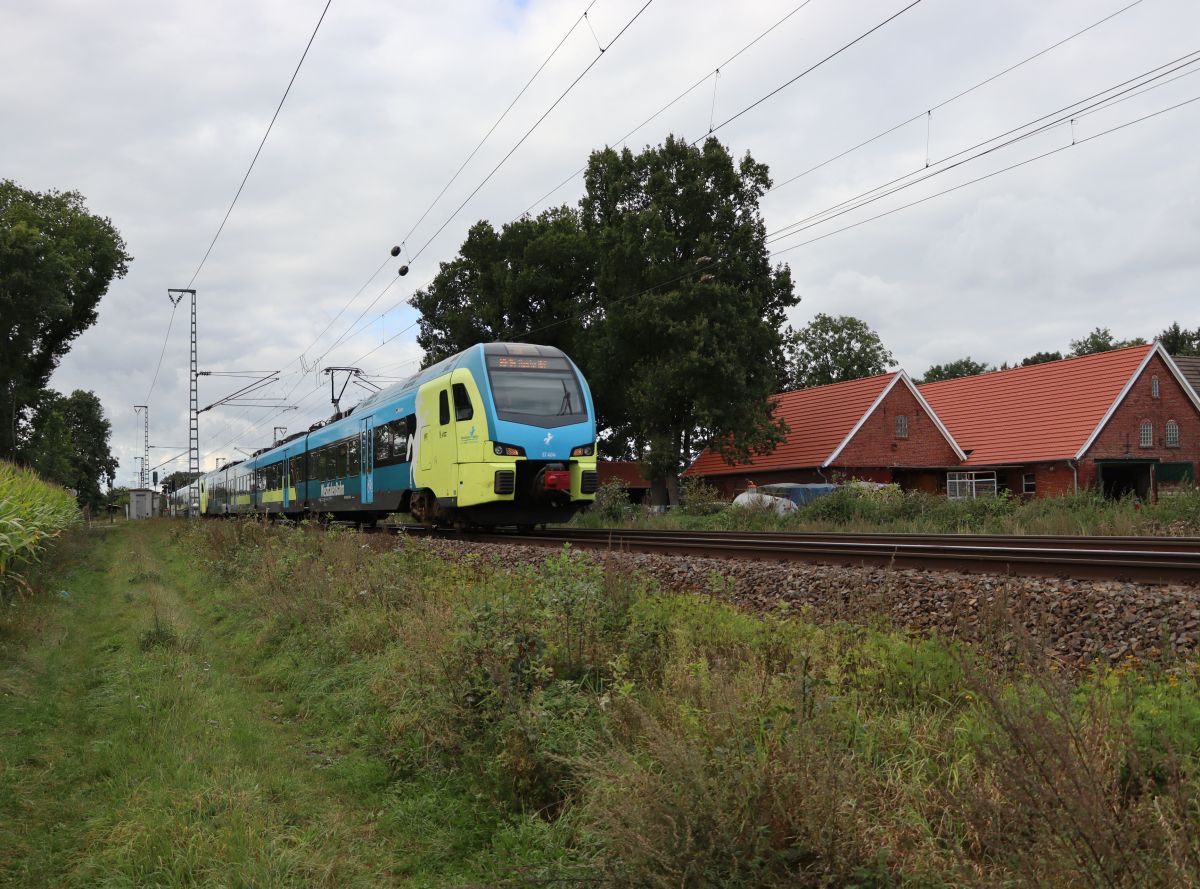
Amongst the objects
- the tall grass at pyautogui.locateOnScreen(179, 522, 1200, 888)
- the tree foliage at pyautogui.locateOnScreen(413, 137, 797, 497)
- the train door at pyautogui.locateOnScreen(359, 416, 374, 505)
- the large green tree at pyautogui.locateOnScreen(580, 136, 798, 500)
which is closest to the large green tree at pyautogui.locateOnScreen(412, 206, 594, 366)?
the tree foliage at pyautogui.locateOnScreen(413, 137, 797, 497)

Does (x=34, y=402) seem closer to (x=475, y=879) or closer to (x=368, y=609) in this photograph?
(x=368, y=609)

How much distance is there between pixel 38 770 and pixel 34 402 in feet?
138

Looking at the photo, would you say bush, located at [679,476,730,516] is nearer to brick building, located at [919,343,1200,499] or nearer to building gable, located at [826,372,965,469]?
building gable, located at [826,372,965,469]

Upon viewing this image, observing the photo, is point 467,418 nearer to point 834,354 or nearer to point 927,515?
point 927,515

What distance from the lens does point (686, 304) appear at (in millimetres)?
36094

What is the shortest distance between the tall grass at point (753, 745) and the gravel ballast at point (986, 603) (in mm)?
454

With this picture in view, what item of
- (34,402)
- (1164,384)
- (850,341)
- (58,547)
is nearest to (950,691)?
(58,547)

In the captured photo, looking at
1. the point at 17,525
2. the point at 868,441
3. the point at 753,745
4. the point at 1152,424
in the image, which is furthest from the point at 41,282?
the point at 1152,424

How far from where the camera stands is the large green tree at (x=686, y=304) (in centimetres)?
3591

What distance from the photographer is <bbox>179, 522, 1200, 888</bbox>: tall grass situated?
306 cm

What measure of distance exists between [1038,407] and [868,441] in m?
6.87

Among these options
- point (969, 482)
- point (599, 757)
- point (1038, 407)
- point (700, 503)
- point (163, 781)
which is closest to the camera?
point (599, 757)

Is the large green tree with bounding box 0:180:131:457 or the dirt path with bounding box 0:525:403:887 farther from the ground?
the large green tree with bounding box 0:180:131:457

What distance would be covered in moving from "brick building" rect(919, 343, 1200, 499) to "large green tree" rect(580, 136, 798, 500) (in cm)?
912
